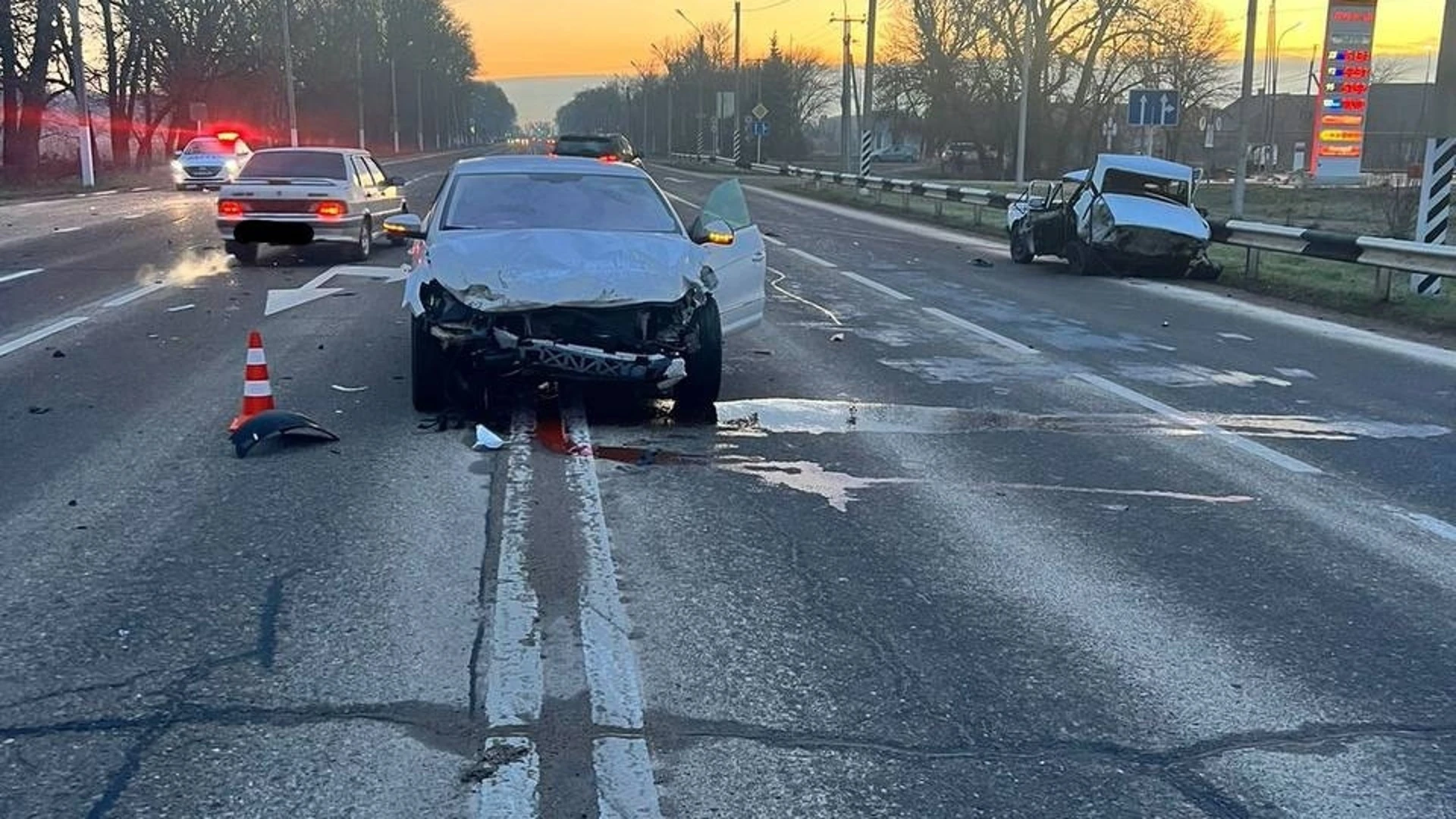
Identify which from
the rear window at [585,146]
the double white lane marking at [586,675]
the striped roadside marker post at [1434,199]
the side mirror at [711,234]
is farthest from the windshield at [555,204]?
the rear window at [585,146]

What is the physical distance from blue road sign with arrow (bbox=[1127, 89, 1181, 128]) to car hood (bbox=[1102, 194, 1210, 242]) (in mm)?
9480

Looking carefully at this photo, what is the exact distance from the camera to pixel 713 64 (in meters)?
117

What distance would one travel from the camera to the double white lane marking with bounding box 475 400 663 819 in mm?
3645

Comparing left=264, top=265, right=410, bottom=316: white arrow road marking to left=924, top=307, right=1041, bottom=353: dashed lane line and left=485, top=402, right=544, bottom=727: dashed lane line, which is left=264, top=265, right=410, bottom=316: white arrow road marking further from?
left=485, top=402, right=544, bottom=727: dashed lane line

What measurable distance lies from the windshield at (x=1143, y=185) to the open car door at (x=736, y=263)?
1045 centimetres


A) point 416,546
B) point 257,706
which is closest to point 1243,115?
point 416,546

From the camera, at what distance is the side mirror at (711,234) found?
923 centimetres

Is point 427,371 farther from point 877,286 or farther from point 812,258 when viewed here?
point 812,258

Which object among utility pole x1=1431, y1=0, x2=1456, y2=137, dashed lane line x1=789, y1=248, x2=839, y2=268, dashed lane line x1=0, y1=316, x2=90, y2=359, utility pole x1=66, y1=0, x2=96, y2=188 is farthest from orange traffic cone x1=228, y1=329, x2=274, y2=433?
utility pole x1=66, y1=0, x2=96, y2=188

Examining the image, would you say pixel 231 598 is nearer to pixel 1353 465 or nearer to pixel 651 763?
pixel 651 763

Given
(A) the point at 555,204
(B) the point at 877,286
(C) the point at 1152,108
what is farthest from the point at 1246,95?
(A) the point at 555,204

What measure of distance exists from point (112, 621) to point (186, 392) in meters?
4.69

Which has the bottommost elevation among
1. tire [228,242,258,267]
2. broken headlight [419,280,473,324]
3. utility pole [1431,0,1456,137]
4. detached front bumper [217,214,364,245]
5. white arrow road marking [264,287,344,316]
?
white arrow road marking [264,287,344,316]

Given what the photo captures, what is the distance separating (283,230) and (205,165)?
24.8 meters
